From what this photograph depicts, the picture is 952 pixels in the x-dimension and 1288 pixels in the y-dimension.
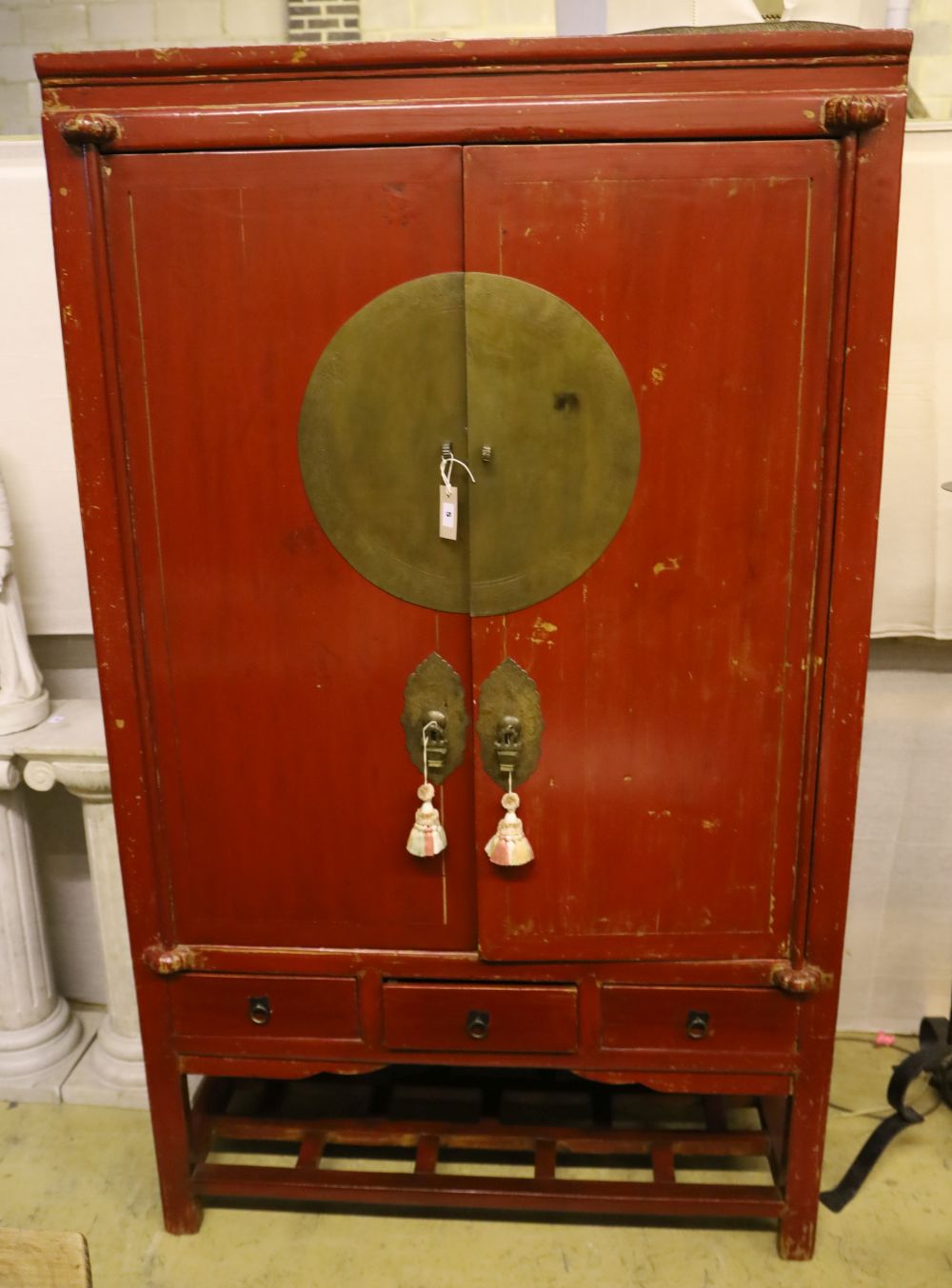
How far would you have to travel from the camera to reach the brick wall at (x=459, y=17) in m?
2.38

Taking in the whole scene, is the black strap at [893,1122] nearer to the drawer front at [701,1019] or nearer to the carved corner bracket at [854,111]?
the drawer front at [701,1019]

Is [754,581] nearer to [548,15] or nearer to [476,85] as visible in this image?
[476,85]

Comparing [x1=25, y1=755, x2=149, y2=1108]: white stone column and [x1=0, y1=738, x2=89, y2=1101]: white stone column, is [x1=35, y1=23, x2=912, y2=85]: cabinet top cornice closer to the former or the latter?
[x1=25, y1=755, x2=149, y2=1108]: white stone column

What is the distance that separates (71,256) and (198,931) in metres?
1.23

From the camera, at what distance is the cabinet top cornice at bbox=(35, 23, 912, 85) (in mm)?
1563

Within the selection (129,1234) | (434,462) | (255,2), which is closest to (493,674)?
(434,462)

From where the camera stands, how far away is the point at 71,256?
1.70 m

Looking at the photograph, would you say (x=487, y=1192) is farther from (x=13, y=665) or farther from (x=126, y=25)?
(x=126, y=25)

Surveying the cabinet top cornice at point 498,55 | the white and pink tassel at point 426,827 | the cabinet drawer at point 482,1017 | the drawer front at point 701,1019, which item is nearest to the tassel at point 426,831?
the white and pink tassel at point 426,827

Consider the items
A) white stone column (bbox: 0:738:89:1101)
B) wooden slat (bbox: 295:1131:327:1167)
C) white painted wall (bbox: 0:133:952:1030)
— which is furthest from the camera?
white stone column (bbox: 0:738:89:1101)

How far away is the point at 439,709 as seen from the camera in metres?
1.84

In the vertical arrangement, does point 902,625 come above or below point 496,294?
below

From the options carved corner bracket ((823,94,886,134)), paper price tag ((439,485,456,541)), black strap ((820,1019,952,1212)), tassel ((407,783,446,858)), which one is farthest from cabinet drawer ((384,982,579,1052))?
carved corner bracket ((823,94,886,134))

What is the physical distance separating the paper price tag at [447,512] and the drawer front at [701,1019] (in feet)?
2.99
